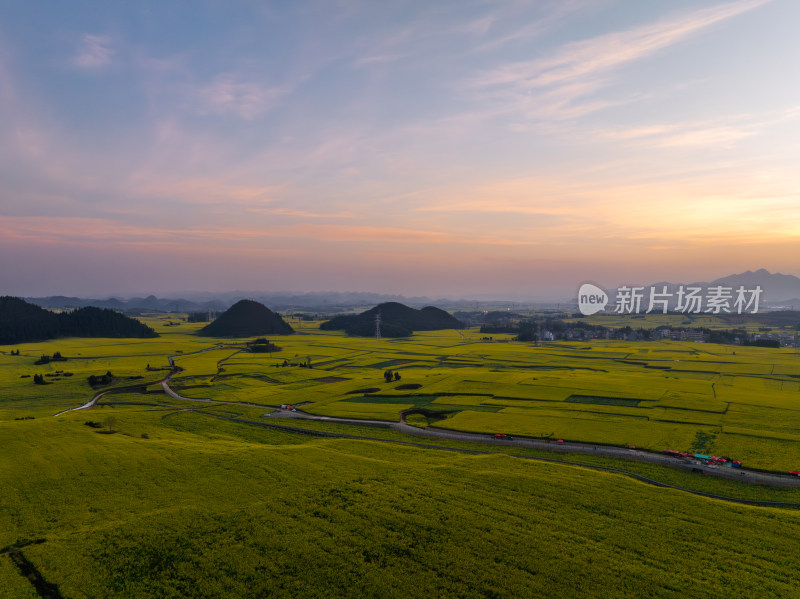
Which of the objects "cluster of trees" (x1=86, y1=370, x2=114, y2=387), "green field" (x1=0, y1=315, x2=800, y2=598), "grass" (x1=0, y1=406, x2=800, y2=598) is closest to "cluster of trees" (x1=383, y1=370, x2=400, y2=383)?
"green field" (x1=0, y1=315, x2=800, y2=598)

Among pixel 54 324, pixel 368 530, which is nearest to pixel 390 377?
pixel 368 530

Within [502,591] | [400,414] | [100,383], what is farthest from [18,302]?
[502,591]

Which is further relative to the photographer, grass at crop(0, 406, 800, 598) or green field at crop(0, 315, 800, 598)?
green field at crop(0, 315, 800, 598)

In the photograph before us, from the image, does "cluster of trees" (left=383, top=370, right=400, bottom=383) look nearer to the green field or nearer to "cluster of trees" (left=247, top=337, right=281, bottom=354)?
the green field

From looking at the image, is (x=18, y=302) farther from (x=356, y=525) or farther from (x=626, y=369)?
(x=626, y=369)

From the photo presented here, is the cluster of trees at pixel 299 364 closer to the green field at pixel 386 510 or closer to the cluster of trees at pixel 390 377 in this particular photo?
the cluster of trees at pixel 390 377

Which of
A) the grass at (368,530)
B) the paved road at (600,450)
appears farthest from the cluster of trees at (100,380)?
the grass at (368,530)

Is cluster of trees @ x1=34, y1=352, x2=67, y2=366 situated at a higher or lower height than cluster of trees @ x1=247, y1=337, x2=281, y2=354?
higher
